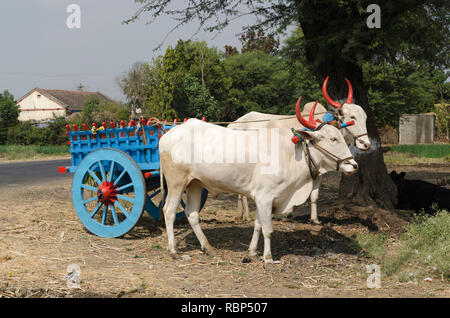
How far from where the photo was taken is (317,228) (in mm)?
6910

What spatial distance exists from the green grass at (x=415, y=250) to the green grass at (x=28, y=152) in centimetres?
2134

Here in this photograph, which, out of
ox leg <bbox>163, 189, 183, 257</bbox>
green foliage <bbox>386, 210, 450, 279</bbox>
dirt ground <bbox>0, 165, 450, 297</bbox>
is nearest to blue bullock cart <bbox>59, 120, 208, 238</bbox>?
dirt ground <bbox>0, 165, 450, 297</bbox>

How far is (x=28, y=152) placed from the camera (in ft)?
83.1

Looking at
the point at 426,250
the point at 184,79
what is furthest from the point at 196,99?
the point at 426,250

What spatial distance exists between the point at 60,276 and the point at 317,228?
3669 mm

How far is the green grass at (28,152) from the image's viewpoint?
79.0ft

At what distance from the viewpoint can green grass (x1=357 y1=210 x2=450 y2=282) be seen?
16.5ft

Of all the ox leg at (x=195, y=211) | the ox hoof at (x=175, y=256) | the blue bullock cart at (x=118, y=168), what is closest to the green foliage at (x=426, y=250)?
the ox leg at (x=195, y=211)

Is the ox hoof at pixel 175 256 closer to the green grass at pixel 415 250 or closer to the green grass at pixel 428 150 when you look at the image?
the green grass at pixel 415 250

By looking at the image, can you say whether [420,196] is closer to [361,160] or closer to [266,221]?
[361,160]

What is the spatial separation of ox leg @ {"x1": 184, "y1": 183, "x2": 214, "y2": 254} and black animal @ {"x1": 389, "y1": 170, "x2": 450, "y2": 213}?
3.92m

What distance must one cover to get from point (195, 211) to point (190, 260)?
2.12 feet

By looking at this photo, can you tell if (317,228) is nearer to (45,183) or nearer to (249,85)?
(45,183)

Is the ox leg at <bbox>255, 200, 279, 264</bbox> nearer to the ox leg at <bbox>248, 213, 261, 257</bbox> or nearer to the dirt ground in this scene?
the dirt ground
